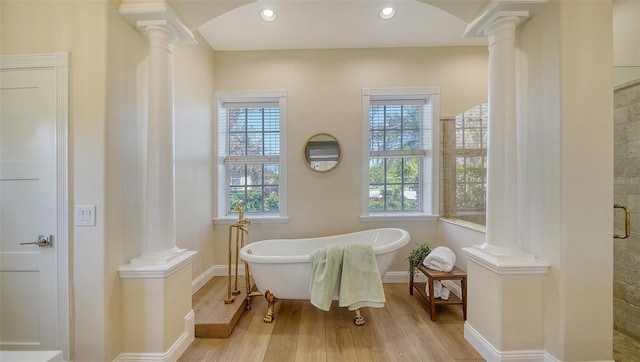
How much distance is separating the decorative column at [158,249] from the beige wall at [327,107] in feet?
4.53

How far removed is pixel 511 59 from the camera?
67.2 inches

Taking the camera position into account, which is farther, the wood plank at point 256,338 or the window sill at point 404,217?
the window sill at point 404,217

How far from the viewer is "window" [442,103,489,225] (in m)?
2.61

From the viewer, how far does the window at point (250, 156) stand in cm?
333

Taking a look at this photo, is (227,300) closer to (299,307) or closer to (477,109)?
(299,307)

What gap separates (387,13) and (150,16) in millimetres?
2063

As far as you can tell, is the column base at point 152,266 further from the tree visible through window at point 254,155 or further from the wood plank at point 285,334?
the tree visible through window at point 254,155

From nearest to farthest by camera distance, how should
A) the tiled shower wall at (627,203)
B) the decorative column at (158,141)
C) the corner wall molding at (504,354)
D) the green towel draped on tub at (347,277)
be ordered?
the corner wall molding at (504,354), the decorative column at (158,141), the tiled shower wall at (627,203), the green towel draped on tub at (347,277)

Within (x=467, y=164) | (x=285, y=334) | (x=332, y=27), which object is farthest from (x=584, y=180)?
(x=332, y=27)

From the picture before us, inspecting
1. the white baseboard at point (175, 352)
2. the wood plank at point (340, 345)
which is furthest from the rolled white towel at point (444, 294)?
the white baseboard at point (175, 352)

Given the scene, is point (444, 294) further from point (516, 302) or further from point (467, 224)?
point (516, 302)

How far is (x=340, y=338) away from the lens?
1.99 metres

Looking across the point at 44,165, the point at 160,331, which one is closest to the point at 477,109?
the point at 160,331

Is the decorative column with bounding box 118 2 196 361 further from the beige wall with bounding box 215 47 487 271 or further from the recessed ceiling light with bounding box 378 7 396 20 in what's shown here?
the recessed ceiling light with bounding box 378 7 396 20
